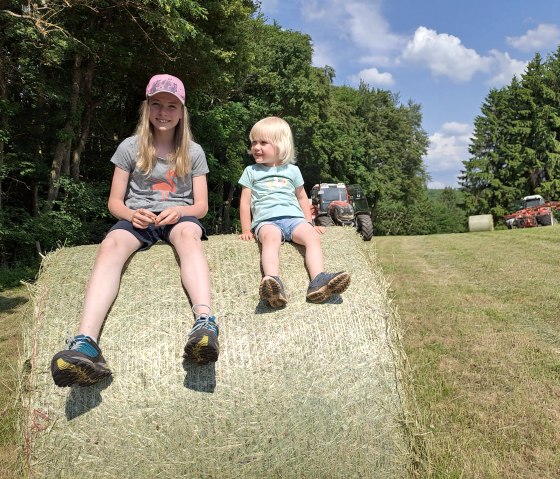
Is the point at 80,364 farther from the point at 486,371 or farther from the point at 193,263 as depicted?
the point at 486,371

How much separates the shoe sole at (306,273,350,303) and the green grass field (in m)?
0.33

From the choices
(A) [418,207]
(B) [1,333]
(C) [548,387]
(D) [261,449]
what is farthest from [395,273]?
(A) [418,207]

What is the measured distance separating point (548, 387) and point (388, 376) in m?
1.66

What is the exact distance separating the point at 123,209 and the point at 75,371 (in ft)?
3.94

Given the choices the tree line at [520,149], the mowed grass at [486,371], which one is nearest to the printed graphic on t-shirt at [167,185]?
the mowed grass at [486,371]

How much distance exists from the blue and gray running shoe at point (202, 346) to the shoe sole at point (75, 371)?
429 mm

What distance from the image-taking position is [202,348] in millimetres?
2344

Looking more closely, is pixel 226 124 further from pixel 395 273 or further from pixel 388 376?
pixel 388 376

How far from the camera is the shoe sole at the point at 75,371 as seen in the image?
2.16 m

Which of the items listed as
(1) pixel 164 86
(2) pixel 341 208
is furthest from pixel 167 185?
(2) pixel 341 208

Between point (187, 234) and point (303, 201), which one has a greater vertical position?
point (303, 201)

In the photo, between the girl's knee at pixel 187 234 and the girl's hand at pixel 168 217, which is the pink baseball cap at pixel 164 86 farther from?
the girl's knee at pixel 187 234

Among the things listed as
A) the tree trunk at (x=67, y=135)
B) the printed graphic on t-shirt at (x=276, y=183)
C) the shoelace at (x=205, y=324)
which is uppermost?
the tree trunk at (x=67, y=135)

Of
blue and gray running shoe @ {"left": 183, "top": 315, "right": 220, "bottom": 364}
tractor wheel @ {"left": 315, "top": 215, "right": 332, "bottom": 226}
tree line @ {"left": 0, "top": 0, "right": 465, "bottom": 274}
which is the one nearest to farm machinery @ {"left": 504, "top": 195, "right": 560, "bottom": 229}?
tree line @ {"left": 0, "top": 0, "right": 465, "bottom": 274}
